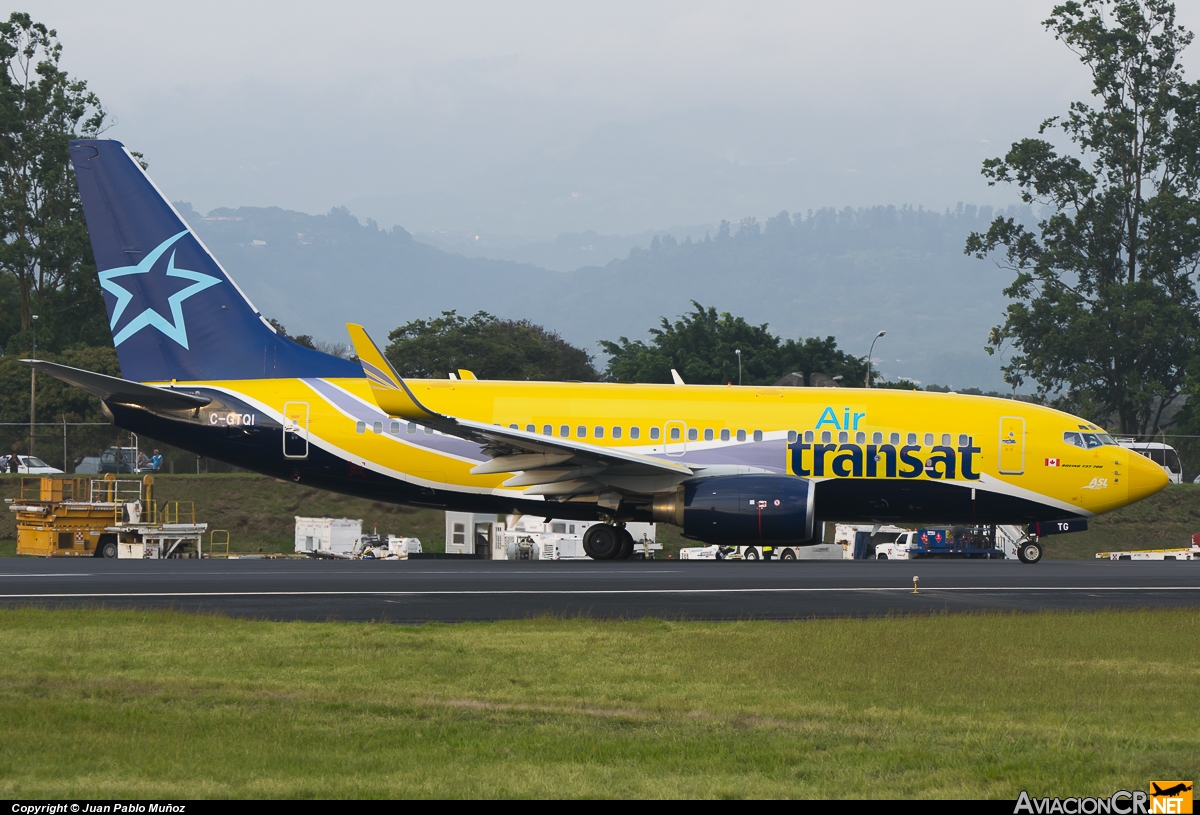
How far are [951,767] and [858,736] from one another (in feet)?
3.11

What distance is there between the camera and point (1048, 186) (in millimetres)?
71625

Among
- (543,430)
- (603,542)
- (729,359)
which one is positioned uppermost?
(729,359)

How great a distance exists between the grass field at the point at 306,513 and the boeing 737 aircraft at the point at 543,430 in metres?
18.7

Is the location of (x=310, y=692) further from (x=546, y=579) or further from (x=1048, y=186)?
(x=1048, y=186)

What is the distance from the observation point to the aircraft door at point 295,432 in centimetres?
2525

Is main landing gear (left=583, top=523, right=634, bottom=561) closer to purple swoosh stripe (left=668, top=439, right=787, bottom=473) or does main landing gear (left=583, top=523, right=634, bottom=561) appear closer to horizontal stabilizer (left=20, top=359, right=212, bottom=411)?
purple swoosh stripe (left=668, top=439, right=787, bottom=473)

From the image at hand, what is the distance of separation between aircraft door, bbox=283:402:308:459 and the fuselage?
3 centimetres

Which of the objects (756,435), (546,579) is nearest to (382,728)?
(546,579)

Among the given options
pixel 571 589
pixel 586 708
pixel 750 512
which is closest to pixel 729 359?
pixel 750 512

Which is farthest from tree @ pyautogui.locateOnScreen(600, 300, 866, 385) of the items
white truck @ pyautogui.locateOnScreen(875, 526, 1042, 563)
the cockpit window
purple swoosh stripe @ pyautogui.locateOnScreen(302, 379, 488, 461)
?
purple swoosh stripe @ pyautogui.locateOnScreen(302, 379, 488, 461)

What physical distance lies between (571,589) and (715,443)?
7.25 m

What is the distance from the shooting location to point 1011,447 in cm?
2522

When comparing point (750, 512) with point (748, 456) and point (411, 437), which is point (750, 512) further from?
point (411, 437)

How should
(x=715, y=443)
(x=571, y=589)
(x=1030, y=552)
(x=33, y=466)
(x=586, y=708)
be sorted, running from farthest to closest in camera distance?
(x=33, y=466), (x=1030, y=552), (x=715, y=443), (x=571, y=589), (x=586, y=708)
